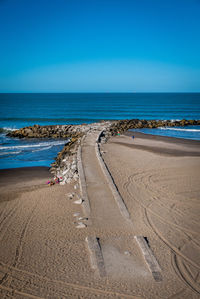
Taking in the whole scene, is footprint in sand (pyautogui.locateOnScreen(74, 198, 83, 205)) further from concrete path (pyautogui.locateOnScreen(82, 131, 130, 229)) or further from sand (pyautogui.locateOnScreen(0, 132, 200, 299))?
concrete path (pyautogui.locateOnScreen(82, 131, 130, 229))

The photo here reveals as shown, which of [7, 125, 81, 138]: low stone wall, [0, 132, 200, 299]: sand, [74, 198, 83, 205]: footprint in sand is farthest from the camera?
[7, 125, 81, 138]: low stone wall

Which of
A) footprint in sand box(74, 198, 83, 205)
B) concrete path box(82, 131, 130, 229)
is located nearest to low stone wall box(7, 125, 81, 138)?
concrete path box(82, 131, 130, 229)

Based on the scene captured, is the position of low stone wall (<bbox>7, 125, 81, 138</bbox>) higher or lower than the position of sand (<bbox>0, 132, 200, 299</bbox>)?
higher

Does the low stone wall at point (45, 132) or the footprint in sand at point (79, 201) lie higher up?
the low stone wall at point (45, 132)

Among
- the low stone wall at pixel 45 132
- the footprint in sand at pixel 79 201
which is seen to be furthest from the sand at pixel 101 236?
the low stone wall at pixel 45 132

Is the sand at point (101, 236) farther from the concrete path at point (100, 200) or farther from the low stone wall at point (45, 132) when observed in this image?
the low stone wall at point (45, 132)

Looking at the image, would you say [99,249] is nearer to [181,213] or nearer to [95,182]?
[181,213]

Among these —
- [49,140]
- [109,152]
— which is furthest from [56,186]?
[49,140]

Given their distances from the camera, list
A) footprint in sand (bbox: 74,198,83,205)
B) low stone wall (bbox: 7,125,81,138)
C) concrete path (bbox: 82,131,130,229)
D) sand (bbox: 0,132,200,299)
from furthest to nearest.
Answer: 1. low stone wall (bbox: 7,125,81,138)
2. footprint in sand (bbox: 74,198,83,205)
3. concrete path (bbox: 82,131,130,229)
4. sand (bbox: 0,132,200,299)

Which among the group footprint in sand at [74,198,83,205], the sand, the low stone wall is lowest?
the sand
